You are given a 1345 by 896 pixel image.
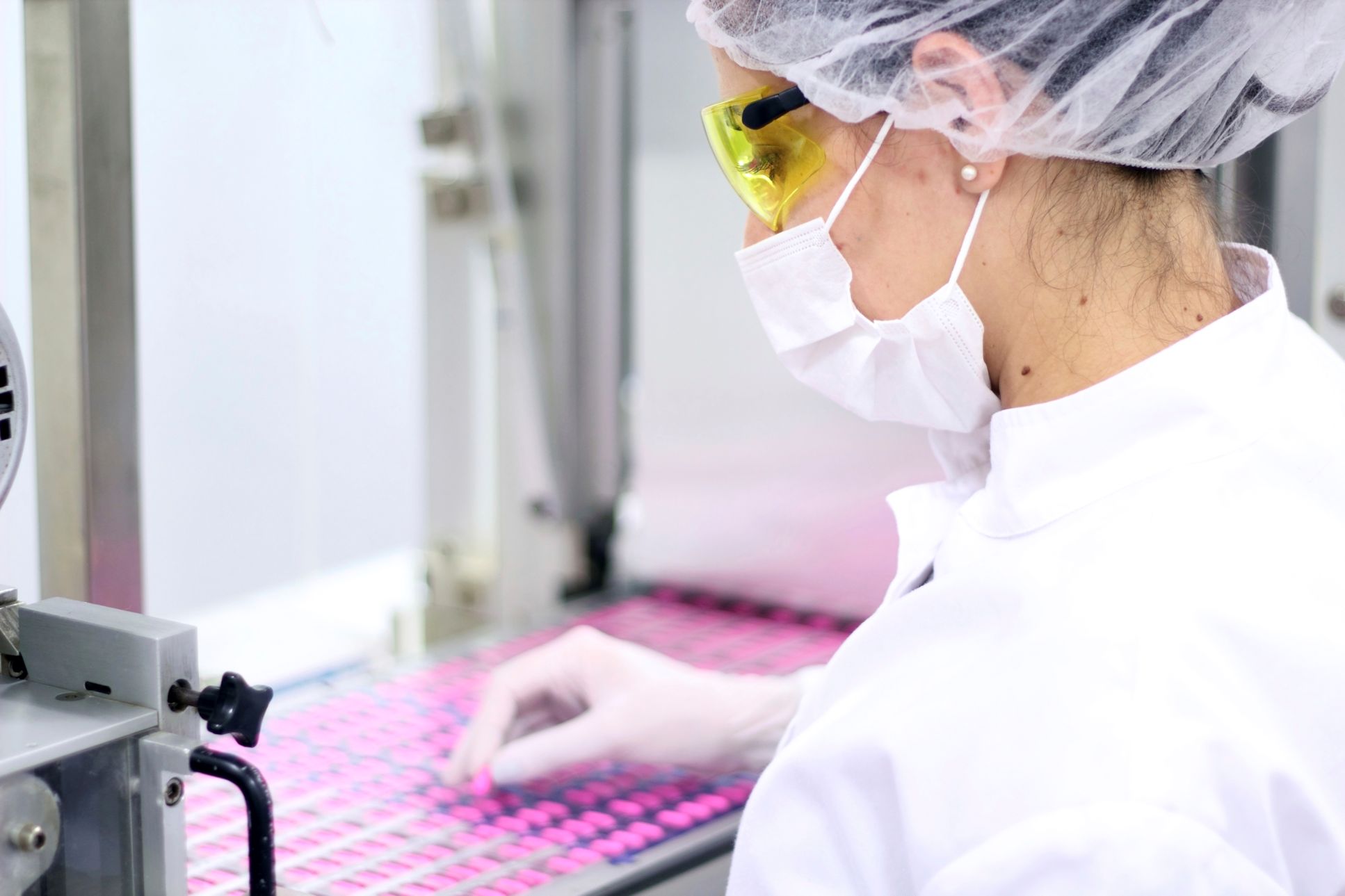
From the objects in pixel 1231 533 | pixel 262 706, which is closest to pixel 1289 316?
pixel 1231 533

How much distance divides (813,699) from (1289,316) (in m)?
0.45

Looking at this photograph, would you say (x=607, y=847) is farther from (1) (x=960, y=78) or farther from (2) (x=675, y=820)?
(1) (x=960, y=78)

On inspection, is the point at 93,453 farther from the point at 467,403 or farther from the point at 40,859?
the point at 467,403

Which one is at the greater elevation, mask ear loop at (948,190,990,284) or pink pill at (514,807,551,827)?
mask ear loop at (948,190,990,284)

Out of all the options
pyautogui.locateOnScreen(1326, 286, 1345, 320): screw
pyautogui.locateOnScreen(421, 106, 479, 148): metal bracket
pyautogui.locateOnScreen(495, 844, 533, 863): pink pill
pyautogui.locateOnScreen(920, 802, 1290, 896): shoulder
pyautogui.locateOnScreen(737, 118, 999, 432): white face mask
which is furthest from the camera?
pyautogui.locateOnScreen(421, 106, 479, 148): metal bracket

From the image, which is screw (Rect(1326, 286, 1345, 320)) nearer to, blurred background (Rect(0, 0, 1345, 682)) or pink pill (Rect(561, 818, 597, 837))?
blurred background (Rect(0, 0, 1345, 682))

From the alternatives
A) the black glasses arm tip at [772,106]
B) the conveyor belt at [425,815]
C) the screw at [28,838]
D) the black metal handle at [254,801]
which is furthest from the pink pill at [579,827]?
the black glasses arm tip at [772,106]

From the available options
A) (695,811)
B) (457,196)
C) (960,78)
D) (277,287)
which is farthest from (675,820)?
(457,196)

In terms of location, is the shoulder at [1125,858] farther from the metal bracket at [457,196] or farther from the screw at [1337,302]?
the metal bracket at [457,196]

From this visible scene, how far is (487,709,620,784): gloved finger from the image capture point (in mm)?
1157

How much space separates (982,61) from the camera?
78cm

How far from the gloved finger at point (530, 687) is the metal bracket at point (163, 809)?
45 centimetres

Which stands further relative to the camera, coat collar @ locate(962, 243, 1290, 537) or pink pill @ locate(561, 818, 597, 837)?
pink pill @ locate(561, 818, 597, 837)

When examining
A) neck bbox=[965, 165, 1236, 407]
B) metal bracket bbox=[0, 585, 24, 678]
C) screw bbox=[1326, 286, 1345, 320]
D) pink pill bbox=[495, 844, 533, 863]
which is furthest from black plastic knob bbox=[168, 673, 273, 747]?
screw bbox=[1326, 286, 1345, 320]
